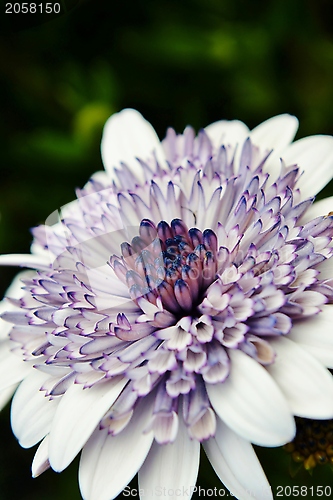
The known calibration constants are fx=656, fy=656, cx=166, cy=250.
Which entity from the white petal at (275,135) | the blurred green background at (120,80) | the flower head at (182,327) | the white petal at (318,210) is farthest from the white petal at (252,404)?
the blurred green background at (120,80)

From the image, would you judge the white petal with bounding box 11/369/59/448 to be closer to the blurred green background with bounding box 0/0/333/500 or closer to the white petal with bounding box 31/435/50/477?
the white petal with bounding box 31/435/50/477

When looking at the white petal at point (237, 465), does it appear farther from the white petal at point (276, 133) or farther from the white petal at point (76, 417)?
the white petal at point (276, 133)

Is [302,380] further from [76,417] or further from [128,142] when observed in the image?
[128,142]

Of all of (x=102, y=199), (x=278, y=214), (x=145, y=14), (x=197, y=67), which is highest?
(x=145, y=14)

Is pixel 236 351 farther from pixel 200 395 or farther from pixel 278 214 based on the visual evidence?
pixel 278 214

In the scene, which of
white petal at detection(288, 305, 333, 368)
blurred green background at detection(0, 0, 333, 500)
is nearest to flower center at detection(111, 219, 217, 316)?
white petal at detection(288, 305, 333, 368)

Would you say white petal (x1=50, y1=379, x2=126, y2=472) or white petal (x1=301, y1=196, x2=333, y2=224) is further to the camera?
white petal (x1=301, y1=196, x2=333, y2=224)

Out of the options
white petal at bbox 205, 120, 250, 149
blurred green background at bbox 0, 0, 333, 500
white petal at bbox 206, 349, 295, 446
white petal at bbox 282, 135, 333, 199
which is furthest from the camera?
blurred green background at bbox 0, 0, 333, 500

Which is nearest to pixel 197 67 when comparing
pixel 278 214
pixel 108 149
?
pixel 108 149
